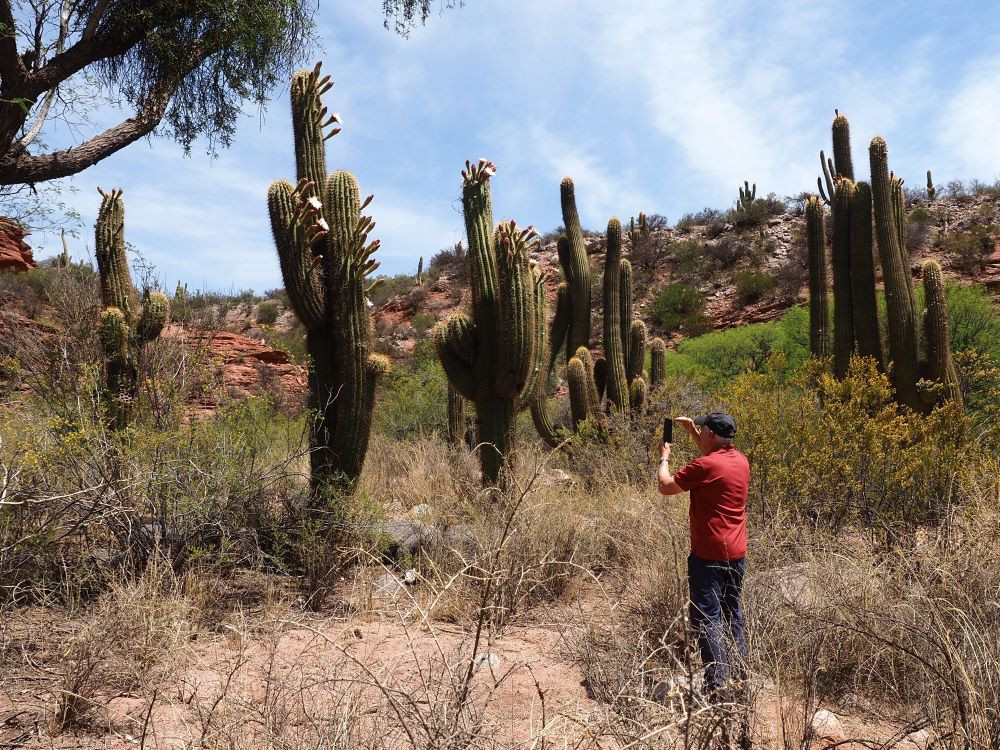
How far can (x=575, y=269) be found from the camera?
13.4 m

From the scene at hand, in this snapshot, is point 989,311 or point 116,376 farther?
point 989,311

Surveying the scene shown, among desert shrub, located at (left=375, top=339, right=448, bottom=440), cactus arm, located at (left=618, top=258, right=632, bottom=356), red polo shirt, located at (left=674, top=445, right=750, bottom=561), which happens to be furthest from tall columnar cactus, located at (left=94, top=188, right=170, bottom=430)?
cactus arm, located at (left=618, top=258, right=632, bottom=356)

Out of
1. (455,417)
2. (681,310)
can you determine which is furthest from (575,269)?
(681,310)

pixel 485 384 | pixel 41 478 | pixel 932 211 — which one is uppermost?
pixel 932 211

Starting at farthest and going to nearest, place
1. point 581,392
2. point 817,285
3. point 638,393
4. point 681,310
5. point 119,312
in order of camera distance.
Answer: point 681,310, point 817,285, point 638,393, point 581,392, point 119,312

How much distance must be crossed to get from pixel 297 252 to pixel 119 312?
257cm

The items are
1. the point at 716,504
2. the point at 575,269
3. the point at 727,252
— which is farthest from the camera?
the point at 727,252

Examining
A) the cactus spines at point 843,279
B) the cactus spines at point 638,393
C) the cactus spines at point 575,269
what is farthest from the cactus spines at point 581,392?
the cactus spines at point 843,279

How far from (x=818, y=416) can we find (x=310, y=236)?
564 cm

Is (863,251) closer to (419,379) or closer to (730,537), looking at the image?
(730,537)

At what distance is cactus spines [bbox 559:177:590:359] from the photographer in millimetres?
13430

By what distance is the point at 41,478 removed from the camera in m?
5.90

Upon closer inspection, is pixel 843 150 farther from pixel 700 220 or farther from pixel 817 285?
pixel 700 220

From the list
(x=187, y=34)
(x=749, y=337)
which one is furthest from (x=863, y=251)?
(x=749, y=337)
